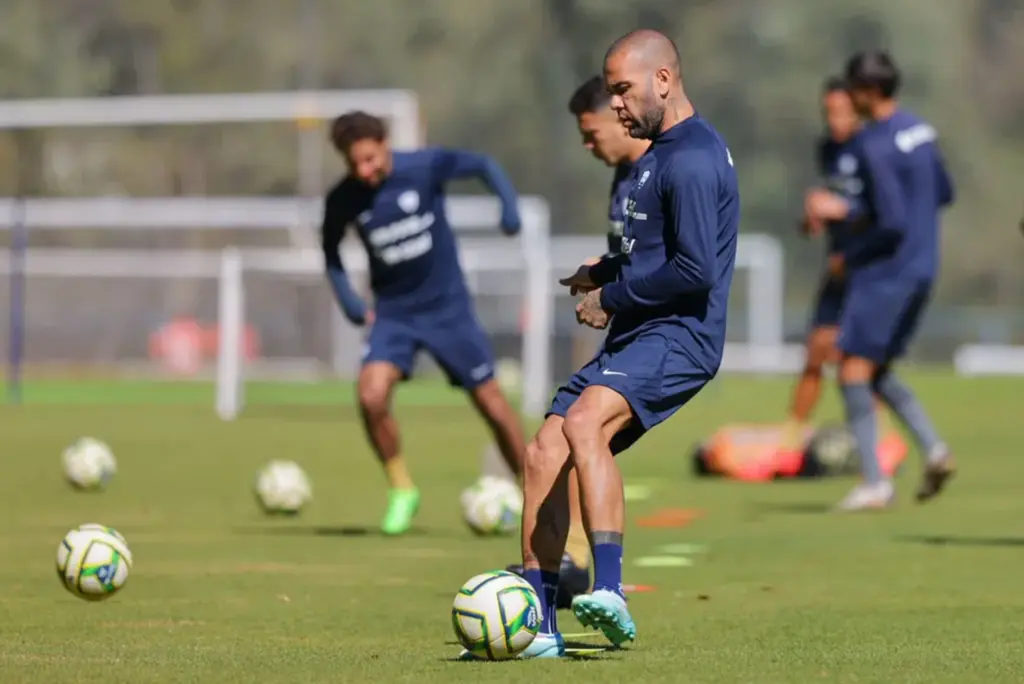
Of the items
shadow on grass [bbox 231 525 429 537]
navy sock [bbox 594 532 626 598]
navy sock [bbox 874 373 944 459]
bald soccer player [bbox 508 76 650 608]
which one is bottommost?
shadow on grass [bbox 231 525 429 537]

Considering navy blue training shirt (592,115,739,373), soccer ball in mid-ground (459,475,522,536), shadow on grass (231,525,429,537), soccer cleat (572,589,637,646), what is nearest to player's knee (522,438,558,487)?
navy blue training shirt (592,115,739,373)

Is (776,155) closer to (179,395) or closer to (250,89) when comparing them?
(250,89)

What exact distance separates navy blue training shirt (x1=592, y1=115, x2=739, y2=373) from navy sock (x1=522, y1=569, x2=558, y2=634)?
77 cm

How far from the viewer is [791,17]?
50.9 meters

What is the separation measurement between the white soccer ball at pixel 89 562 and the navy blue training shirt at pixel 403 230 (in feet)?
11.7

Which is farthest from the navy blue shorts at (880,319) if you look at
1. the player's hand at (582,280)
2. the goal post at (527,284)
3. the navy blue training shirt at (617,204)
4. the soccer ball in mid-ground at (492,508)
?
the goal post at (527,284)

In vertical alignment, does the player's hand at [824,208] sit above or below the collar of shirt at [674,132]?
below

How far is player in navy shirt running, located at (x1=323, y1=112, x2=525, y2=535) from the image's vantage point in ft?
36.1

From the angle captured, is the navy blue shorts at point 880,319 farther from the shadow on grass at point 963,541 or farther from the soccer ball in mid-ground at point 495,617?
the soccer ball in mid-ground at point 495,617

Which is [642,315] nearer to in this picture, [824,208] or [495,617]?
[495,617]

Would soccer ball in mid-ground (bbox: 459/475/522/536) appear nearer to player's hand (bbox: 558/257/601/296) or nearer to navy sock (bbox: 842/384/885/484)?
navy sock (bbox: 842/384/885/484)

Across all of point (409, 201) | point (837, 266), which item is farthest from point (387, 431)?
point (837, 266)

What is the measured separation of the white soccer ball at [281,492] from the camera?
12.1 meters

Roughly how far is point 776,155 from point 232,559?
1654 inches
